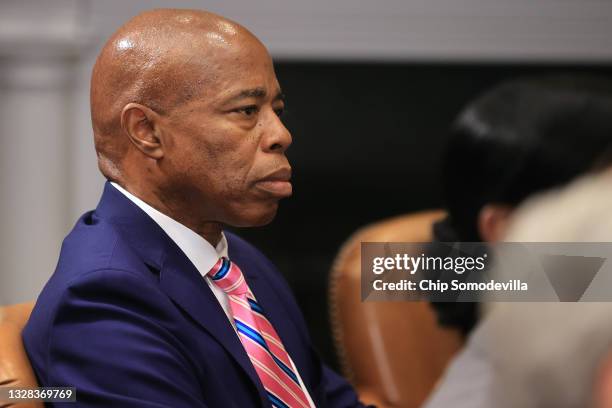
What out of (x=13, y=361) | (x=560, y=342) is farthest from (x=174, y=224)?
(x=560, y=342)

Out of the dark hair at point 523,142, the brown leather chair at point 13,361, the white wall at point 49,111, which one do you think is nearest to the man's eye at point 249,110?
the dark hair at point 523,142

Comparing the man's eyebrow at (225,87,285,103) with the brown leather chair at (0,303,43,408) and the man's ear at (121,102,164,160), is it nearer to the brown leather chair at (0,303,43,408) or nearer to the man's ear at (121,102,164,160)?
the man's ear at (121,102,164,160)

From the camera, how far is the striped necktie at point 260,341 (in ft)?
3.90

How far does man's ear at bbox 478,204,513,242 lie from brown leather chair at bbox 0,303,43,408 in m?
0.57

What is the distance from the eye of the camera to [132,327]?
42.4 inches

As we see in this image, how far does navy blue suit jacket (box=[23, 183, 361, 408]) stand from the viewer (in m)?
1.06

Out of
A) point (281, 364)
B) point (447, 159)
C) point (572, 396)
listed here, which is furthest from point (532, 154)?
point (281, 364)

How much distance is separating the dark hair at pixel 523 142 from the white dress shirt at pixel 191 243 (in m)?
0.32

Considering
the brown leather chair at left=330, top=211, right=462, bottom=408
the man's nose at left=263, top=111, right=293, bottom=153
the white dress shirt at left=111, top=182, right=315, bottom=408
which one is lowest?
the brown leather chair at left=330, top=211, right=462, bottom=408

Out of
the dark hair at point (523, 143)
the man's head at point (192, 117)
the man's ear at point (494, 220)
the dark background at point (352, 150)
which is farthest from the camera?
the dark background at point (352, 150)

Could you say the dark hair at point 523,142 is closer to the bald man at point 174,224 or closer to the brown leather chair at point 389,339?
the bald man at point 174,224

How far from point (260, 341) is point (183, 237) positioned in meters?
0.17

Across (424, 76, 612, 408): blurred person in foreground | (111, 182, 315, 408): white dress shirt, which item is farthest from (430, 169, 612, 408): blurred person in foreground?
(111, 182, 315, 408): white dress shirt

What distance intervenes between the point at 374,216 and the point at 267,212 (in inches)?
59.7
